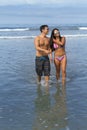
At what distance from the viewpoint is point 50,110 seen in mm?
6648

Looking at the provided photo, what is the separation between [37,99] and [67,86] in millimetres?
1500

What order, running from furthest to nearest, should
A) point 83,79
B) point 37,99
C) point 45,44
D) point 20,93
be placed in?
point 83,79
point 45,44
point 20,93
point 37,99

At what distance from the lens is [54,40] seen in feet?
29.4

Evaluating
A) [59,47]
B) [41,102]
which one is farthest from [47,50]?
[41,102]

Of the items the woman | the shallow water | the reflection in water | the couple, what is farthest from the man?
the reflection in water

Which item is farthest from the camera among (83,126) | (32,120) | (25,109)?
(25,109)

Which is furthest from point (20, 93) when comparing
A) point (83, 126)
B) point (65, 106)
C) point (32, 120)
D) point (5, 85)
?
point (83, 126)

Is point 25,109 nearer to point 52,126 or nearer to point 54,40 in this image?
point 52,126

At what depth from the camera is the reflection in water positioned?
5.77 m

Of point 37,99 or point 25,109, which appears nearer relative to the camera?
point 25,109

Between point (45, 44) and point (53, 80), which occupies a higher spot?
point (45, 44)

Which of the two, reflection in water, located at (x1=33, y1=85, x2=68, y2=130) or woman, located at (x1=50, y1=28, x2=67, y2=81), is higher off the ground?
woman, located at (x1=50, y1=28, x2=67, y2=81)

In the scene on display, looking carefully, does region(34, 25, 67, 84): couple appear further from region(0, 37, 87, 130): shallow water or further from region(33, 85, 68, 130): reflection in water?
region(33, 85, 68, 130): reflection in water

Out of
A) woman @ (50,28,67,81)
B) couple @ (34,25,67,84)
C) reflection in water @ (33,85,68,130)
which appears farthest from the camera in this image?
woman @ (50,28,67,81)
